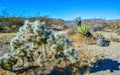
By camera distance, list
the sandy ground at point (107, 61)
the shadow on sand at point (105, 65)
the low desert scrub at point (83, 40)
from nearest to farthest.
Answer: the sandy ground at point (107, 61) < the shadow on sand at point (105, 65) < the low desert scrub at point (83, 40)

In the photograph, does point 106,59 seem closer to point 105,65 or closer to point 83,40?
point 105,65

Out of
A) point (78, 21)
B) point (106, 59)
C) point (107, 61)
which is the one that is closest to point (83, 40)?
point (106, 59)

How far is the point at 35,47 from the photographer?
7.14 m

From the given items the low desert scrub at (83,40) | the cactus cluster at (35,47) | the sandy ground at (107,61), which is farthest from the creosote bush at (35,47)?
the low desert scrub at (83,40)

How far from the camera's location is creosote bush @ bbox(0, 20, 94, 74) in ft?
23.3

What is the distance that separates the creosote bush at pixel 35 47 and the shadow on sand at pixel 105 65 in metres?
1.09

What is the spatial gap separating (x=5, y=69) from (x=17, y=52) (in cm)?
47

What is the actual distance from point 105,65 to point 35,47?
7.61 feet

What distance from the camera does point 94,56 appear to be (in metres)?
9.38

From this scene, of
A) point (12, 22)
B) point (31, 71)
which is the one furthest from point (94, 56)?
point (12, 22)

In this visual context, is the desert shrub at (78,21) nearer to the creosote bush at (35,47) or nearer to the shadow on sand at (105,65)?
the shadow on sand at (105,65)

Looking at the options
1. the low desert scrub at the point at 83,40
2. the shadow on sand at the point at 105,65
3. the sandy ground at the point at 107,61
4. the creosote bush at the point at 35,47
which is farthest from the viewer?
the low desert scrub at the point at 83,40

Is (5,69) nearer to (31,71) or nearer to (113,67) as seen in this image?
(31,71)

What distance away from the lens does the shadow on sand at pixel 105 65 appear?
8.13 m
